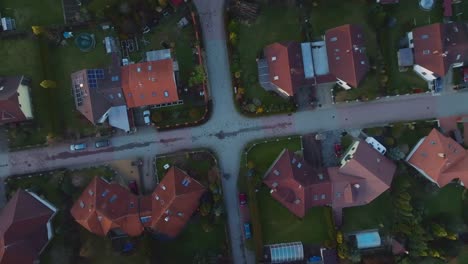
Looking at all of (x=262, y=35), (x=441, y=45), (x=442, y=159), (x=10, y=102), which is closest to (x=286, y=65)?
(x=262, y=35)

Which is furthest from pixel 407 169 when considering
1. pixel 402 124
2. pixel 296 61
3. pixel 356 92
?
pixel 296 61

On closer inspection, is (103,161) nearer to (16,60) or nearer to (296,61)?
(16,60)

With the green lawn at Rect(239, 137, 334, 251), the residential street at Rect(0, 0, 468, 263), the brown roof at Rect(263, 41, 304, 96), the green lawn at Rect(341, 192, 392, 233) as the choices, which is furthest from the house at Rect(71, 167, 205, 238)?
the green lawn at Rect(341, 192, 392, 233)

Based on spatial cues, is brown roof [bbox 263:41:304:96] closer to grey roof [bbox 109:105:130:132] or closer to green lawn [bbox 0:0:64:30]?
grey roof [bbox 109:105:130:132]

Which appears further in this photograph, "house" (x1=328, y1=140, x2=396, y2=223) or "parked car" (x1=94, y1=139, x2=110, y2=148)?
"parked car" (x1=94, y1=139, x2=110, y2=148)

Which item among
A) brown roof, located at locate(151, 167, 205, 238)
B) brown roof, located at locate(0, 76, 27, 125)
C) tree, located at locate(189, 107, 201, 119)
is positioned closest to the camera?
brown roof, located at locate(151, 167, 205, 238)

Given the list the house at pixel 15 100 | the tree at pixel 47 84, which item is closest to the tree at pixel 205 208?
the tree at pixel 47 84

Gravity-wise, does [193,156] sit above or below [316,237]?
above
